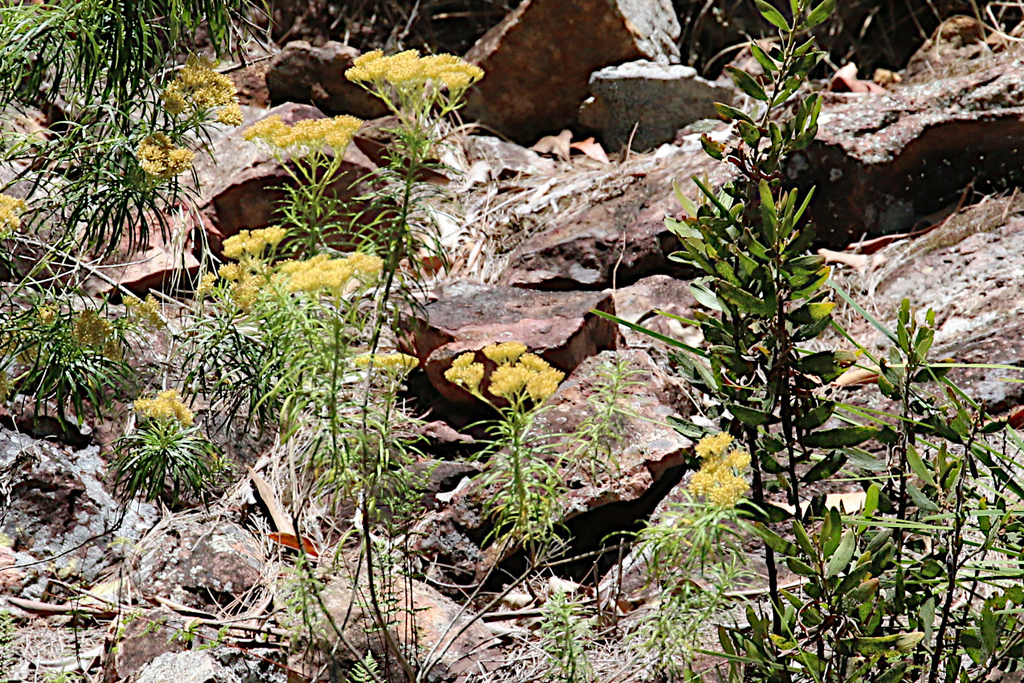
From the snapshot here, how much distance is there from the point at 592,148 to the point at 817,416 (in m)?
3.49

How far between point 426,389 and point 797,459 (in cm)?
167

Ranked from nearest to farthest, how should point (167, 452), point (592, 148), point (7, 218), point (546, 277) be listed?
point (7, 218) < point (167, 452) < point (546, 277) < point (592, 148)

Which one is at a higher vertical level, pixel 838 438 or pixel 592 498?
pixel 838 438

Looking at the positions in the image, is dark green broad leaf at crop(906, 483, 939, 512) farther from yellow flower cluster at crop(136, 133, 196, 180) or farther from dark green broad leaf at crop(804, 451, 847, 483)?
yellow flower cluster at crop(136, 133, 196, 180)

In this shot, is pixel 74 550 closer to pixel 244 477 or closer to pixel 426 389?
pixel 244 477

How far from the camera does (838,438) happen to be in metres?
1.74

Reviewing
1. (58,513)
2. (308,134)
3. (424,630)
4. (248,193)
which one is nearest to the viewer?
(308,134)

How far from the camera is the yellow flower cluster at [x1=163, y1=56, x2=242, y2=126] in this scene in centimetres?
210

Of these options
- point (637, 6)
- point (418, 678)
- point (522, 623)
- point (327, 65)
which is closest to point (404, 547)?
point (418, 678)

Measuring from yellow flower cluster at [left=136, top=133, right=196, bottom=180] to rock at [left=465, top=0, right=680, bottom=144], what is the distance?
3111mm

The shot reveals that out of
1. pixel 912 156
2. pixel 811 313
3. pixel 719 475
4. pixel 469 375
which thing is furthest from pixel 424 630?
pixel 912 156

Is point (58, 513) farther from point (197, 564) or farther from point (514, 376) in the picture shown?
point (514, 376)

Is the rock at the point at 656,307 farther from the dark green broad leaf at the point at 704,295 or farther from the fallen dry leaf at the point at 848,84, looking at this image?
the fallen dry leaf at the point at 848,84

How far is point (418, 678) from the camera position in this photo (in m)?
2.18
